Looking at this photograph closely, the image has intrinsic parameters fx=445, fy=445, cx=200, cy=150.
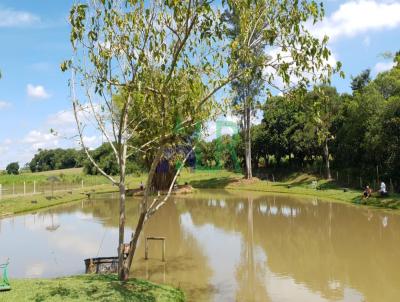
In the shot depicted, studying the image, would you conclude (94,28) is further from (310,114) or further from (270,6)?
(310,114)

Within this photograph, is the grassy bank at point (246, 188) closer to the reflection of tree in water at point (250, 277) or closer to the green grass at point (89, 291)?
the reflection of tree in water at point (250, 277)

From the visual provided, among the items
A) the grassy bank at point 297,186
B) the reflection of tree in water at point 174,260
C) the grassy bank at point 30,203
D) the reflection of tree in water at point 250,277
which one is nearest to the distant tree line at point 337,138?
the grassy bank at point 297,186

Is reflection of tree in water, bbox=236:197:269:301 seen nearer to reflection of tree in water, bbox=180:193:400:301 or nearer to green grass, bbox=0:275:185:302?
reflection of tree in water, bbox=180:193:400:301

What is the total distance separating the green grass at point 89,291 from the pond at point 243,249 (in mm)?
1398

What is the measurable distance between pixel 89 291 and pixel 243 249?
917 cm

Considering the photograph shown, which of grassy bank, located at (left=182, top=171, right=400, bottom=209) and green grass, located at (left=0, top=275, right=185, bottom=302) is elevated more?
grassy bank, located at (left=182, top=171, right=400, bottom=209)

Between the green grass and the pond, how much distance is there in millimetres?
Result: 1398

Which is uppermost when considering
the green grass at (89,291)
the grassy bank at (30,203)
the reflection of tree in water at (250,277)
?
the grassy bank at (30,203)

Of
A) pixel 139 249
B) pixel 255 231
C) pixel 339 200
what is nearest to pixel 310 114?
pixel 139 249

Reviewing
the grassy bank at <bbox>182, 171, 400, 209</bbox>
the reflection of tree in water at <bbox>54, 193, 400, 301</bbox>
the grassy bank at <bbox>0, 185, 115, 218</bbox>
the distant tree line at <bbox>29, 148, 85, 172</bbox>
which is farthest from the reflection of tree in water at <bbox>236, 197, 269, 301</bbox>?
the distant tree line at <bbox>29, 148, 85, 172</bbox>

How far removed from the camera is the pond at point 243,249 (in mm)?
13570

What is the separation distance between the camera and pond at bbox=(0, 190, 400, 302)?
1357 centimetres

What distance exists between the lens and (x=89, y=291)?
11.2 meters

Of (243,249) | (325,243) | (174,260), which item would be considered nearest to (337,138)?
(325,243)
